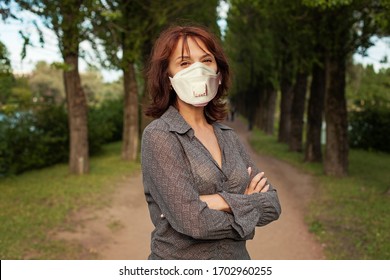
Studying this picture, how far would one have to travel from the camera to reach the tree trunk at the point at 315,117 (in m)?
16.3

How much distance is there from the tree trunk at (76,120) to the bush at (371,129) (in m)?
16.0

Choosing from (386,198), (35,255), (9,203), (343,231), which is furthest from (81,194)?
(386,198)

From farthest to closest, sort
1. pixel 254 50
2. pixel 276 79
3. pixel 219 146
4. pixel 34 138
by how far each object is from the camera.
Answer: pixel 254 50, pixel 276 79, pixel 34 138, pixel 219 146

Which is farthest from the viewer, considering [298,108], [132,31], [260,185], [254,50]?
[254,50]

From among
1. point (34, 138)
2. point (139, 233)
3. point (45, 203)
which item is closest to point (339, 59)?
point (139, 233)

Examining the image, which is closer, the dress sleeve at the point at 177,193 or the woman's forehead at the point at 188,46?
the dress sleeve at the point at 177,193

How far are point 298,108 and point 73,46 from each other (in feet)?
35.3

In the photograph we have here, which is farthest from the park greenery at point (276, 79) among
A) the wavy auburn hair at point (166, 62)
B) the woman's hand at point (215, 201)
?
the woman's hand at point (215, 201)

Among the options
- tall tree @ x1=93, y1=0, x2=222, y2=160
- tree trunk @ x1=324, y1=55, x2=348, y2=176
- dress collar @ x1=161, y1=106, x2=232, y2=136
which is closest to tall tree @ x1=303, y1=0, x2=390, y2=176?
tree trunk @ x1=324, y1=55, x2=348, y2=176

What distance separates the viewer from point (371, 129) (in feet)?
81.6

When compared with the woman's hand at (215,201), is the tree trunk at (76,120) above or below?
below

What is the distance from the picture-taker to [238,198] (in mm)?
2498

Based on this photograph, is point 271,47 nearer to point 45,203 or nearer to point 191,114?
point 45,203

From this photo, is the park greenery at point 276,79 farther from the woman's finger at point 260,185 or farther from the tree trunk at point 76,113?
the woman's finger at point 260,185
